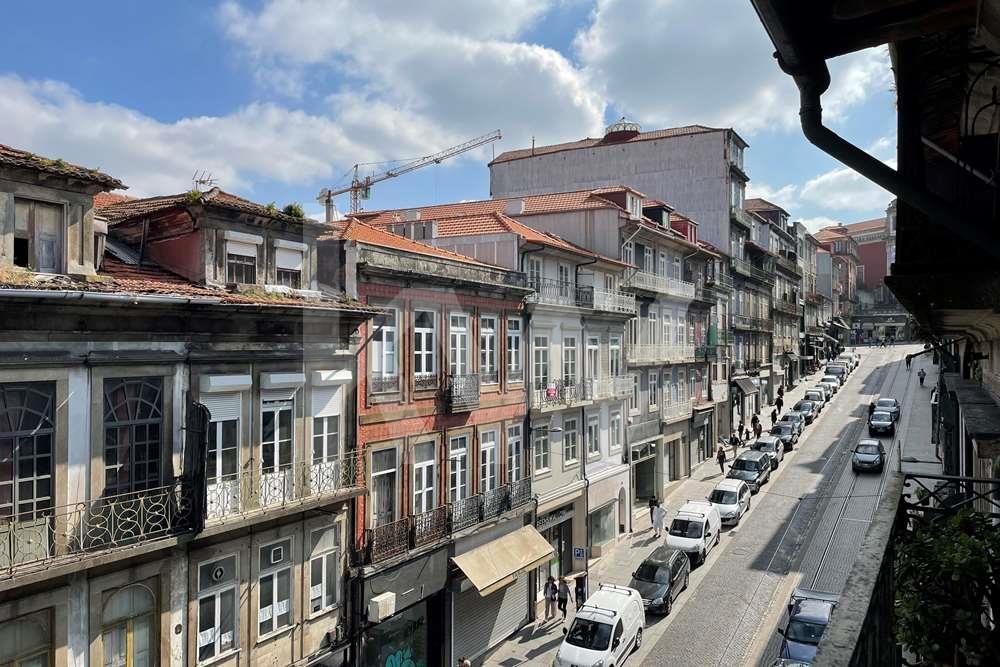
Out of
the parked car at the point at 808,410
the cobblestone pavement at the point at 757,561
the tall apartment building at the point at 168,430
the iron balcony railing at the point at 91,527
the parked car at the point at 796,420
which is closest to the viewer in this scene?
the iron balcony railing at the point at 91,527

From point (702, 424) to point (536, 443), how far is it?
71.2ft

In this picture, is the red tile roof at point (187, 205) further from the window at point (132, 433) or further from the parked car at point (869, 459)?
the parked car at point (869, 459)

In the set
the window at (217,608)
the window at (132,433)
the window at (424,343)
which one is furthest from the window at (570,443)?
the window at (132,433)

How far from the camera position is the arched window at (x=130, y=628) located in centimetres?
1225

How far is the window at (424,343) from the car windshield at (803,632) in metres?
11.3

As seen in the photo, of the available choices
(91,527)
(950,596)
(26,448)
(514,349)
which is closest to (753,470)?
(514,349)

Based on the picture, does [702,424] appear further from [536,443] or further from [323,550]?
[323,550]

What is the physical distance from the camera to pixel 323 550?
1639 cm

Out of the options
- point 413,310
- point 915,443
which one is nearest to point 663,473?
point 915,443

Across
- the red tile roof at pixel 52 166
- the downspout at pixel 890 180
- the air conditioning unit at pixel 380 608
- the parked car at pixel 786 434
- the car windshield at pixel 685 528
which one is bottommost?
the car windshield at pixel 685 528

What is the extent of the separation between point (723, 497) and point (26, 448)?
2687 cm

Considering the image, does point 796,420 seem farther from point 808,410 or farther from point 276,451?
point 276,451

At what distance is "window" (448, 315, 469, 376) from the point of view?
68.4 ft

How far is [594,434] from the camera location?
96.9ft
